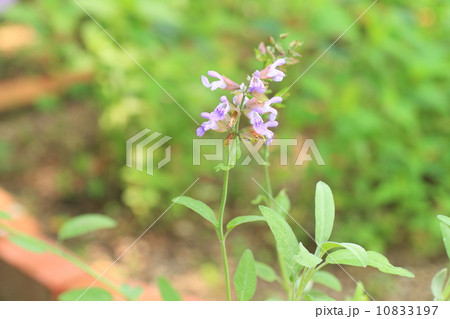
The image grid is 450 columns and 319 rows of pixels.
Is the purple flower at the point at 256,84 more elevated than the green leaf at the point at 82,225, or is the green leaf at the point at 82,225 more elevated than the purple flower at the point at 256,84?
the purple flower at the point at 256,84

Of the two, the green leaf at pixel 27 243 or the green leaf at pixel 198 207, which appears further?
the green leaf at pixel 27 243

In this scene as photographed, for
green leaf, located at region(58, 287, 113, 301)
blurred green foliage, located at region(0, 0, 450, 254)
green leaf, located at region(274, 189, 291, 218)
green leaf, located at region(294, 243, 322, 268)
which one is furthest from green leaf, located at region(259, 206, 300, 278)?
blurred green foliage, located at region(0, 0, 450, 254)

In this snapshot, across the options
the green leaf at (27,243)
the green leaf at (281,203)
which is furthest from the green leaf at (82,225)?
the green leaf at (281,203)

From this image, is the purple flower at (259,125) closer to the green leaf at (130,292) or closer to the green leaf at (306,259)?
the green leaf at (306,259)

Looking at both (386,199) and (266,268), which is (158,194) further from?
(266,268)

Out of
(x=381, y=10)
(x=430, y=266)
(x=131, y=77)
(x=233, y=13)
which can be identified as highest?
(x=381, y=10)
